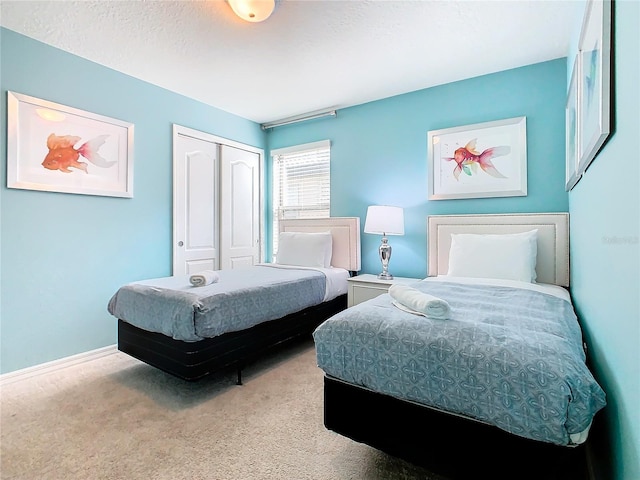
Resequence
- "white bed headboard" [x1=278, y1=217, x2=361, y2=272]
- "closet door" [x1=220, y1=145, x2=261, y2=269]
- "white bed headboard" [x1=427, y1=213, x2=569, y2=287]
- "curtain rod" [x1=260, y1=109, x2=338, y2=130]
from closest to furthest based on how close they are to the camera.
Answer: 1. "white bed headboard" [x1=427, y1=213, x2=569, y2=287]
2. "white bed headboard" [x1=278, y1=217, x2=361, y2=272]
3. "curtain rod" [x1=260, y1=109, x2=338, y2=130]
4. "closet door" [x1=220, y1=145, x2=261, y2=269]

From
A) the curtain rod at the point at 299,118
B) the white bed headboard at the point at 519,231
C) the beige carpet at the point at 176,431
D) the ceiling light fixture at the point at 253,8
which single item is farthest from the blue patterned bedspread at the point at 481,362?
the curtain rod at the point at 299,118

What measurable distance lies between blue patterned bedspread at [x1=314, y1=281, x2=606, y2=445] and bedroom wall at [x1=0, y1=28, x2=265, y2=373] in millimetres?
2477

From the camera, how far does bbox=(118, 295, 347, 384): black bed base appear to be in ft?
6.64

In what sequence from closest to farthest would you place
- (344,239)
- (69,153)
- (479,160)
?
(69,153), (479,160), (344,239)

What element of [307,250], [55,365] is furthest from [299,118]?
[55,365]

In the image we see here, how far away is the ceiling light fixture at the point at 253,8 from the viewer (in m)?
1.99

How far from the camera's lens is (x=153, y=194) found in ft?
11.0

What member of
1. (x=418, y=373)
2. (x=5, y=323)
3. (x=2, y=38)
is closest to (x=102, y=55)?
(x=2, y=38)

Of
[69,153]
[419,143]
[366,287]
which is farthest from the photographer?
[419,143]

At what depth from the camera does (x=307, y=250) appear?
367 centimetres

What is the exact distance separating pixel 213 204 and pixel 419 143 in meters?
2.57

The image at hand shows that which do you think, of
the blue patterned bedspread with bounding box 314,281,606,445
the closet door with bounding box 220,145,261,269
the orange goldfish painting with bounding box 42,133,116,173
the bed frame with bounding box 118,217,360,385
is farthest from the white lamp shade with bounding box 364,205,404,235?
the orange goldfish painting with bounding box 42,133,116,173

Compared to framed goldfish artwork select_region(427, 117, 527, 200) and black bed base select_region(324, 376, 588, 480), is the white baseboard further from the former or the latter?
framed goldfish artwork select_region(427, 117, 527, 200)

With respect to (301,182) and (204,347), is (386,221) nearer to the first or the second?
(301,182)
